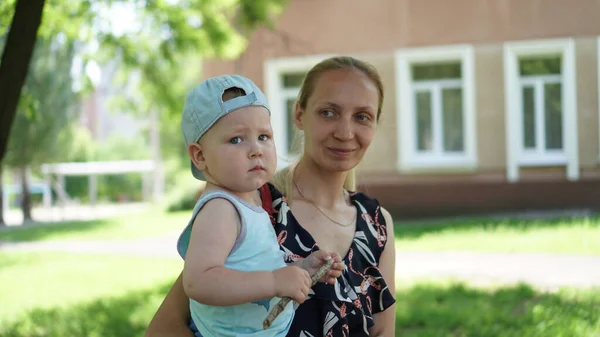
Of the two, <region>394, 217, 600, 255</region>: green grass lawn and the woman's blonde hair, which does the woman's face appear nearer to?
the woman's blonde hair

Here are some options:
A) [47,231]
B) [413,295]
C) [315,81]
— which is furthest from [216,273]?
[47,231]

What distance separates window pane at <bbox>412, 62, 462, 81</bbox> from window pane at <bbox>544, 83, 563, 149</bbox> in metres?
1.84

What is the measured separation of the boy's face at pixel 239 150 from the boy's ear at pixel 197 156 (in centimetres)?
3

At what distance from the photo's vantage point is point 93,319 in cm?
681

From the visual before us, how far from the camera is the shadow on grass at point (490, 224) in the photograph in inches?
461

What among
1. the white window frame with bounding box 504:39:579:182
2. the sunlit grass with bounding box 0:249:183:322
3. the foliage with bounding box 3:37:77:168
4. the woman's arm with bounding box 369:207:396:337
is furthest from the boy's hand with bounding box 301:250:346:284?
the foliage with bounding box 3:37:77:168

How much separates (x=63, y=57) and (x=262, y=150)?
20715 mm

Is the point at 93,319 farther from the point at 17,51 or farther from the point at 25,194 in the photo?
the point at 25,194

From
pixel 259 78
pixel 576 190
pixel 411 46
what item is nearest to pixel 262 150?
pixel 576 190

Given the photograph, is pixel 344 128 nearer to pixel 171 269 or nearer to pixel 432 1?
pixel 171 269

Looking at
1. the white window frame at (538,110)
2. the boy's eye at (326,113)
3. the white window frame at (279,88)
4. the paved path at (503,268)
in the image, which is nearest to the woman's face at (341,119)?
the boy's eye at (326,113)

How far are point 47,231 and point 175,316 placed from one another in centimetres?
1663

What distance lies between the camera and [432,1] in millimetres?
16125

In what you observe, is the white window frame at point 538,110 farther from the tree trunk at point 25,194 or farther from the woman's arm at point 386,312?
the tree trunk at point 25,194
